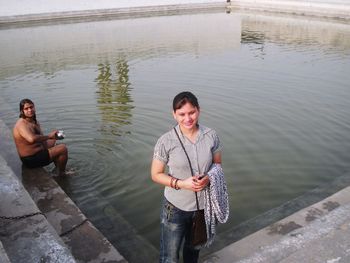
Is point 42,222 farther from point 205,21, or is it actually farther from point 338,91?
point 205,21

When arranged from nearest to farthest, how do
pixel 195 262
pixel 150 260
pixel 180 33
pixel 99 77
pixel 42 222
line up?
pixel 195 262, pixel 42 222, pixel 150 260, pixel 99 77, pixel 180 33

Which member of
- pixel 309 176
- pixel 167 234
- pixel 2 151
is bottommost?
pixel 309 176

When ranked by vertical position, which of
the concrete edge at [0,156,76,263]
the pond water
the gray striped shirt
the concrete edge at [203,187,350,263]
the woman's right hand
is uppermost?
the gray striped shirt

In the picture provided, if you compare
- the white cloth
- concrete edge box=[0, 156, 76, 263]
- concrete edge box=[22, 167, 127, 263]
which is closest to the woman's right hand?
the white cloth

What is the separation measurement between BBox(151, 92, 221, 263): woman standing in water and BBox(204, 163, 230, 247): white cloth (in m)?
0.05

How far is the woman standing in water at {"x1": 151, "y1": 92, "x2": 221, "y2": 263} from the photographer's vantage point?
314cm

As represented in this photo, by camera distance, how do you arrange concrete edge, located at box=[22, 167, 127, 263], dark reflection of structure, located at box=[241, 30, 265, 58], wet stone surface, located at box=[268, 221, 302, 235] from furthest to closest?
dark reflection of structure, located at box=[241, 30, 265, 58] → wet stone surface, located at box=[268, 221, 302, 235] → concrete edge, located at box=[22, 167, 127, 263]

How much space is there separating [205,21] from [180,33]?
6.68m

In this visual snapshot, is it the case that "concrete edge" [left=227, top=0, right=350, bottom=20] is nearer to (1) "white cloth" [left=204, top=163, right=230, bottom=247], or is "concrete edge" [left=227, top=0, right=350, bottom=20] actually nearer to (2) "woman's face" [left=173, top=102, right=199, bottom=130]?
(1) "white cloth" [left=204, top=163, right=230, bottom=247]

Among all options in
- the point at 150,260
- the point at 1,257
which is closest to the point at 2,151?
the point at 150,260

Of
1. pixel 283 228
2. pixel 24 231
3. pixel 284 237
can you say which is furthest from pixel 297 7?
pixel 24 231

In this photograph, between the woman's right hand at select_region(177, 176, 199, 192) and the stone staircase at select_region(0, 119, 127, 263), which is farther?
the stone staircase at select_region(0, 119, 127, 263)

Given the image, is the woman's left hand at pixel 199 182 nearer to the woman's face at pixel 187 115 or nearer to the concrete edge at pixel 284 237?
the woman's face at pixel 187 115

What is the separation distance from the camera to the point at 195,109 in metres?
3.16
